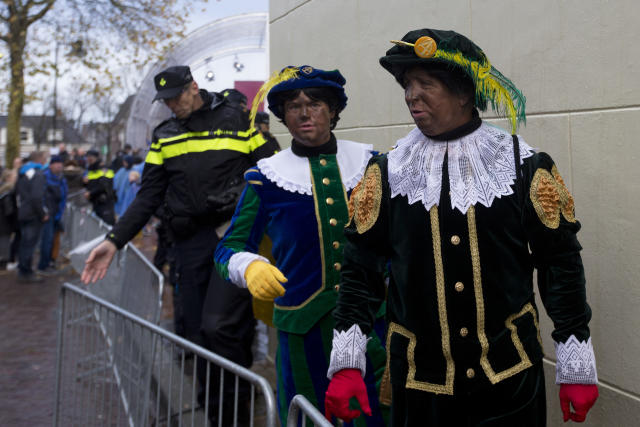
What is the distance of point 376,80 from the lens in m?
4.43

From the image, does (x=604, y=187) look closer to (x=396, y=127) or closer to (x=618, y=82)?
(x=618, y=82)

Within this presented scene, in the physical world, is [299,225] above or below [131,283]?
above

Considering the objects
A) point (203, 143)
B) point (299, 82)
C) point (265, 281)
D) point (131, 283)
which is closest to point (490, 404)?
point (265, 281)

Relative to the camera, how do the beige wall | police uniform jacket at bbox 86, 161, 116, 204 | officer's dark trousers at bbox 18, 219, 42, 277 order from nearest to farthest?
1. the beige wall
2. officer's dark trousers at bbox 18, 219, 42, 277
3. police uniform jacket at bbox 86, 161, 116, 204

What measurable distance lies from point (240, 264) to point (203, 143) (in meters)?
1.85

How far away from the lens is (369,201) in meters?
2.29

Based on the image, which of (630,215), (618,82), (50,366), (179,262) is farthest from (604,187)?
(50,366)

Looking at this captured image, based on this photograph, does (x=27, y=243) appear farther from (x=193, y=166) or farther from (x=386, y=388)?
(x=386, y=388)

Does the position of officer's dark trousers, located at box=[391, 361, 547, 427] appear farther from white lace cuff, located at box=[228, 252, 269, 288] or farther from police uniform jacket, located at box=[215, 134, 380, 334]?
white lace cuff, located at box=[228, 252, 269, 288]

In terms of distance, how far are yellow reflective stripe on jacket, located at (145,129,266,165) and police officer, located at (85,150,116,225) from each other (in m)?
8.37

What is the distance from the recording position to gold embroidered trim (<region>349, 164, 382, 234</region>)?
228 centimetres

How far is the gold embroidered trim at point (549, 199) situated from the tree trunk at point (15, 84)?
767 inches

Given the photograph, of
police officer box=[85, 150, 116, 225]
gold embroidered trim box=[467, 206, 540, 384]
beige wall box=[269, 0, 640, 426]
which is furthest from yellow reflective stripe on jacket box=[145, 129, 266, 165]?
police officer box=[85, 150, 116, 225]

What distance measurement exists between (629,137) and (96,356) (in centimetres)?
336
